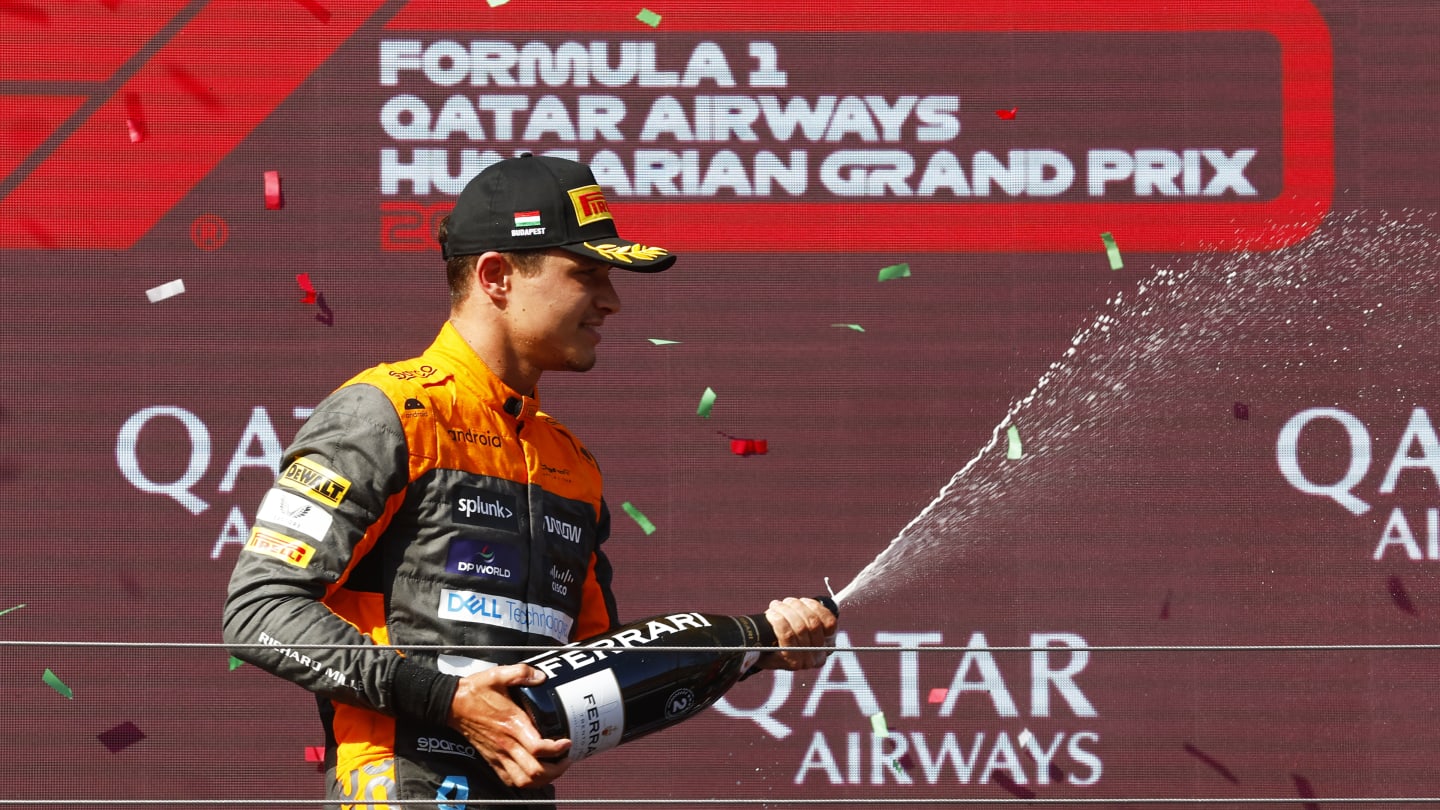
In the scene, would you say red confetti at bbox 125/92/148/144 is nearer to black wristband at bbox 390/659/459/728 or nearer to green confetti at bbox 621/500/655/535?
green confetti at bbox 621/500/655/535

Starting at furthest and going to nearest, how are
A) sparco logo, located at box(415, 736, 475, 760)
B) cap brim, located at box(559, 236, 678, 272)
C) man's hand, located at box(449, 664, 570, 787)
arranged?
cap brim, located at box(559, 236, 678, 272), sparco logo, located at box(415, 736, 475, 760), man's hand, located at box(449, 664, 570, 787)

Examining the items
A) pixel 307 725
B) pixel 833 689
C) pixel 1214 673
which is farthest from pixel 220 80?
pixel 1214 673

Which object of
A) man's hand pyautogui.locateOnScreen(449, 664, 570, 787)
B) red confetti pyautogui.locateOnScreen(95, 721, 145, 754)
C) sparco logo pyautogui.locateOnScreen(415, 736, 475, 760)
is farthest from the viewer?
red confetti pyautogui.locateOnScreen(95, 721, 145, 754)

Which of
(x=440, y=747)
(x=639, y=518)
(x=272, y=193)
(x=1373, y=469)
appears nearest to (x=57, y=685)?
(x=272, y=193)

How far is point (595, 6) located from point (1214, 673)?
178 cm

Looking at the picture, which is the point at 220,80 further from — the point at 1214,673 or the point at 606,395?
the point at 1214,673

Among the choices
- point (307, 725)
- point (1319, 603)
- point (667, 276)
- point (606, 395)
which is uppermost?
point (667, 276)

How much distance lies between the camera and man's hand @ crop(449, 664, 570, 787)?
1844 millimetres

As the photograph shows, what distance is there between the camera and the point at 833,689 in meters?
3.27

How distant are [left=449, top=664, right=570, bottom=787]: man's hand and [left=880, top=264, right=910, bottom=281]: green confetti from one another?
1.61m

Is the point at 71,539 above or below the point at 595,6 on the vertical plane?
below

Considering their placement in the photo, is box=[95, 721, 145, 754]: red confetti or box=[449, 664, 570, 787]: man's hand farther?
box=[95, 721, 145, 754]: red confetti

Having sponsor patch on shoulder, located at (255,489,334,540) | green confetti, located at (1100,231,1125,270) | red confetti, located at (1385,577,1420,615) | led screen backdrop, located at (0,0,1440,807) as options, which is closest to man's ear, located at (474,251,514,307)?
sponsor patch on shoulder, located at (255,489,334,540)

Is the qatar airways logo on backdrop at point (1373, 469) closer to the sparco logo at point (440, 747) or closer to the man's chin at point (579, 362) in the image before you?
the man's chin at point (579, 362)
